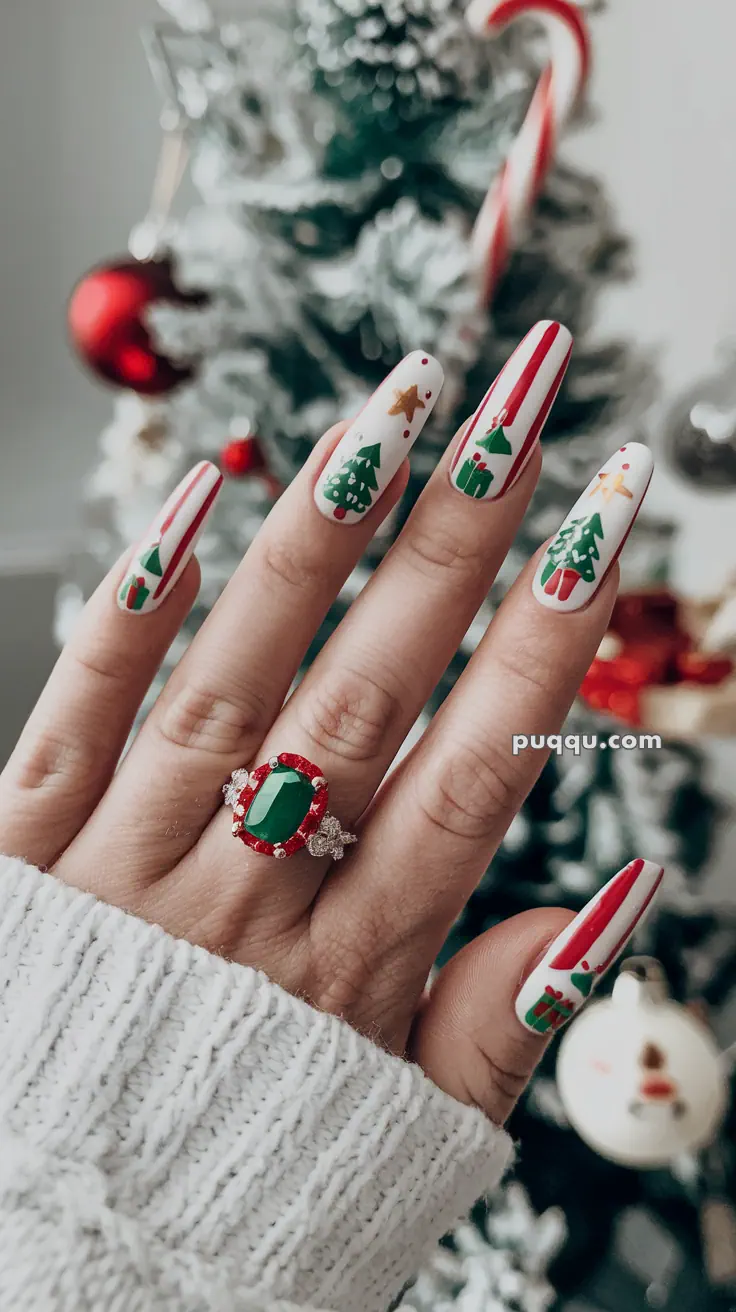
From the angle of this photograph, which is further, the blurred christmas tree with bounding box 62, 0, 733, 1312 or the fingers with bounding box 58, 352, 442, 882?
the blurred christmas tree with bounding box 62, 0, 733, 1312

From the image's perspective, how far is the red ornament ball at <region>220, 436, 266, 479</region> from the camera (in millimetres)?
778

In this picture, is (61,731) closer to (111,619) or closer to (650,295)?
(111,619)

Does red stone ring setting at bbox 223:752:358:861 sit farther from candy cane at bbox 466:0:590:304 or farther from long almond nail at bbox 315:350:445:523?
candy cane at bbox 466:0:590:304

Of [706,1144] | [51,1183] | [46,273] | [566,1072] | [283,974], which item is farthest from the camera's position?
[46,273]

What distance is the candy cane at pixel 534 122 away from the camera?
699mm

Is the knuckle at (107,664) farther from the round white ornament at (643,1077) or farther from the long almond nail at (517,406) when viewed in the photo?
the round white ornament at (643,1077)

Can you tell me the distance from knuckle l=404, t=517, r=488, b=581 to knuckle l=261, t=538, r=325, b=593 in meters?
0.06

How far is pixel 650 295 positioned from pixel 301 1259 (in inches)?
43.2

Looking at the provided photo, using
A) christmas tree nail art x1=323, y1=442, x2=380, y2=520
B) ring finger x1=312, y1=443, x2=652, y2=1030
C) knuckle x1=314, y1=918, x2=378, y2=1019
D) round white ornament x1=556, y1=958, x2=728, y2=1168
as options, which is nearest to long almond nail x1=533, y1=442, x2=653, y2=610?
ring finger x1=312, y1=443, x2=652, y2=1030

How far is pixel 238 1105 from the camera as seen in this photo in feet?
1.41

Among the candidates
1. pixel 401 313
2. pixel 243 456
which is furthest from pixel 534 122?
pixel 243 456

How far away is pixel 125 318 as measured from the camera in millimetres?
787

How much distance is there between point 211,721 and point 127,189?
1025mm

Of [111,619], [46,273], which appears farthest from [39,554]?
[111,619]
